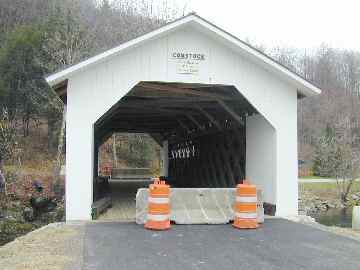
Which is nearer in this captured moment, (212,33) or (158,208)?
(158,208)

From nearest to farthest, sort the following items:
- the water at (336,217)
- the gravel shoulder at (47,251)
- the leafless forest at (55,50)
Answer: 1. the gravel shoulder at (47,251)
2. the water at (336,217)
3. the leafless forest at (55,50)

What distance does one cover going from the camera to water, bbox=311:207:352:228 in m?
16.7

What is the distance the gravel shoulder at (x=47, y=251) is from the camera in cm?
555

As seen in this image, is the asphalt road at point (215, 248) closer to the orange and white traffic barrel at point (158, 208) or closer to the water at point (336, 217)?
the orange and white traffic barrel at point (158, 208)

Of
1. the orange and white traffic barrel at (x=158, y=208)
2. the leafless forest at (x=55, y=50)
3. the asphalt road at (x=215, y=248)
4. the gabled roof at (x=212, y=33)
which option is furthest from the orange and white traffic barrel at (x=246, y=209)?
the leafless forest at (x=55, y=50)

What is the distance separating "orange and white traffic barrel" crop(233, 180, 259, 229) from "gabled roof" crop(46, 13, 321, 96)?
2879mm

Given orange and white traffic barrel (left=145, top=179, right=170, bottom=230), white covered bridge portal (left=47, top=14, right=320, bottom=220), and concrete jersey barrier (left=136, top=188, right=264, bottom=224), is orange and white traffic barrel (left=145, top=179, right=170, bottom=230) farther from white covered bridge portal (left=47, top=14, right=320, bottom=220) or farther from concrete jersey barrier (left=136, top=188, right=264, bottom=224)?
white covered bridge portal (left=47, top=14, right=320, bottom=220)

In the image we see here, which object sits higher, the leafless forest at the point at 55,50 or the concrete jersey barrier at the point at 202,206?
the leafless forest at the point at 55,50

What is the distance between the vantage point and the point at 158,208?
321 inches

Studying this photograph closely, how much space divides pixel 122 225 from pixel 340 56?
210 feet

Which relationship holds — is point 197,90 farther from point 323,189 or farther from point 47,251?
point 323,189

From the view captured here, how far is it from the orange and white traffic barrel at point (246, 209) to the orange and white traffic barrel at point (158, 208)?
128 cm

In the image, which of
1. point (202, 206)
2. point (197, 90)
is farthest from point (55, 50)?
point (202, 206)

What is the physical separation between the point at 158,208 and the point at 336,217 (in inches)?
513
